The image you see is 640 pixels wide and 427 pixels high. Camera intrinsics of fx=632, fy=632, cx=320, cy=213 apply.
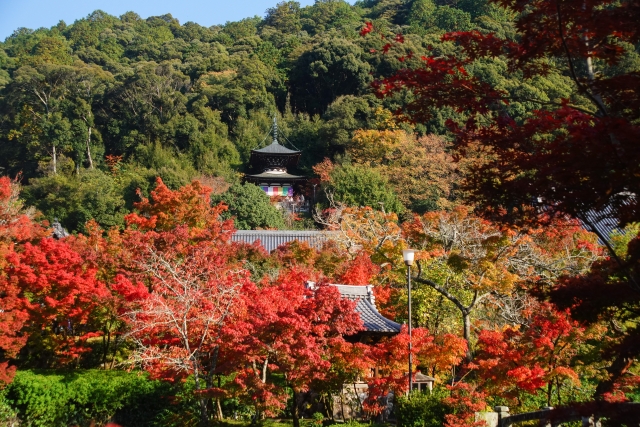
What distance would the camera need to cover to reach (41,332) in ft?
42.7

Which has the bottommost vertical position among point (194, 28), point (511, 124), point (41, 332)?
point (41, 332)

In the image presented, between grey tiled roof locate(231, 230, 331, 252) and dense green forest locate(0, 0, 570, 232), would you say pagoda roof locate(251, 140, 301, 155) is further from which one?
grey tiled roof locate(231, 230, 331, 252)

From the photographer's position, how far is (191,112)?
1518 inches

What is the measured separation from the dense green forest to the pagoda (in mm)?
1265

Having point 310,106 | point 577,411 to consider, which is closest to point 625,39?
point 577,411

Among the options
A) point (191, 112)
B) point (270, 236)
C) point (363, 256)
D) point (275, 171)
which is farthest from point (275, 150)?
point (363, 256)

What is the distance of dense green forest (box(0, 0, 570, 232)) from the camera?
30.3 metres

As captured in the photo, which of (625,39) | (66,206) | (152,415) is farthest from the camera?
(66,206)

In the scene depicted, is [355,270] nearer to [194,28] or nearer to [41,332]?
[41,332]

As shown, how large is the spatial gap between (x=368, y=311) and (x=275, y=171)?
74.5 feet

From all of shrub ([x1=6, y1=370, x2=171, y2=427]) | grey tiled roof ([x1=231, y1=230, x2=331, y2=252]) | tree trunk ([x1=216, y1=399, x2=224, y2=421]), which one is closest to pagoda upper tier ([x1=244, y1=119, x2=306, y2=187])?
grey tiled roof ([x1=231, y1=230, x2=331, y2=252])

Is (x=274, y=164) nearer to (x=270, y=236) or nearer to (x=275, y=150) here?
(x=275, y=150)

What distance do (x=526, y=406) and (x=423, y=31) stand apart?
42142mm

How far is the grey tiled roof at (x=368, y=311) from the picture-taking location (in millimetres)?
11906
